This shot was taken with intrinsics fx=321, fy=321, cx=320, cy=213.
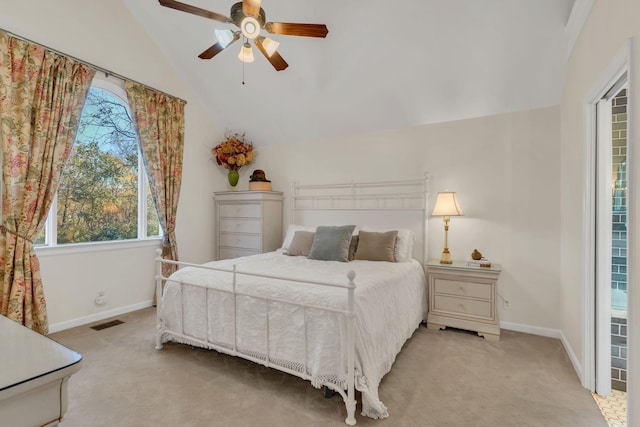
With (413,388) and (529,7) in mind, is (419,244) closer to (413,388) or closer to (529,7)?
(413,388)

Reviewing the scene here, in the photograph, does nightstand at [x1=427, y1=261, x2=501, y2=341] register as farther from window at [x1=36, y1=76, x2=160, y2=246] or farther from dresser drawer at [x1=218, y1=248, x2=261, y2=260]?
window at [x1=36, y1=76, x2=160, y2=246]

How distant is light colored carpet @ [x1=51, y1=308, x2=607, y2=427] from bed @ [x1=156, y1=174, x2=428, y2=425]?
0.54 ft

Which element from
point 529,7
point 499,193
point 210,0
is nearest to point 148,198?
point 210,0

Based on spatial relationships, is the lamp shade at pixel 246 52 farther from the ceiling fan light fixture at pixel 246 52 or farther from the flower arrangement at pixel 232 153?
the flower arrangement at pixel 232 153

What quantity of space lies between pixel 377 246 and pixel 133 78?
3.41m

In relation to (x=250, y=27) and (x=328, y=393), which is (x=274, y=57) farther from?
(x=328, y=393)

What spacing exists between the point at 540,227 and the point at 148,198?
14.6ft

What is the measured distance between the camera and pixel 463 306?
123 inches

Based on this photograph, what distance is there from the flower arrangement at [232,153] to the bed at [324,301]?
157cm

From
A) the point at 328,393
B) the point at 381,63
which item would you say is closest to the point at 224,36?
the point at 381,63

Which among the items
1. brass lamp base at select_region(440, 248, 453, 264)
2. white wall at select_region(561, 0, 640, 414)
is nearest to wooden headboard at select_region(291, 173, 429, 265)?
brass lamp base at select_region(440, 248, 453, 264)

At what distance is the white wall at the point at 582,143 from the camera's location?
1409mm

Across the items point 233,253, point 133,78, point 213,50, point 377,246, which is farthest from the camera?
point 233,253

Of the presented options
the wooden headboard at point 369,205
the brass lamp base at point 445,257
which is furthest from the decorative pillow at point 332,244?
the brass lamp base at point 445,257
